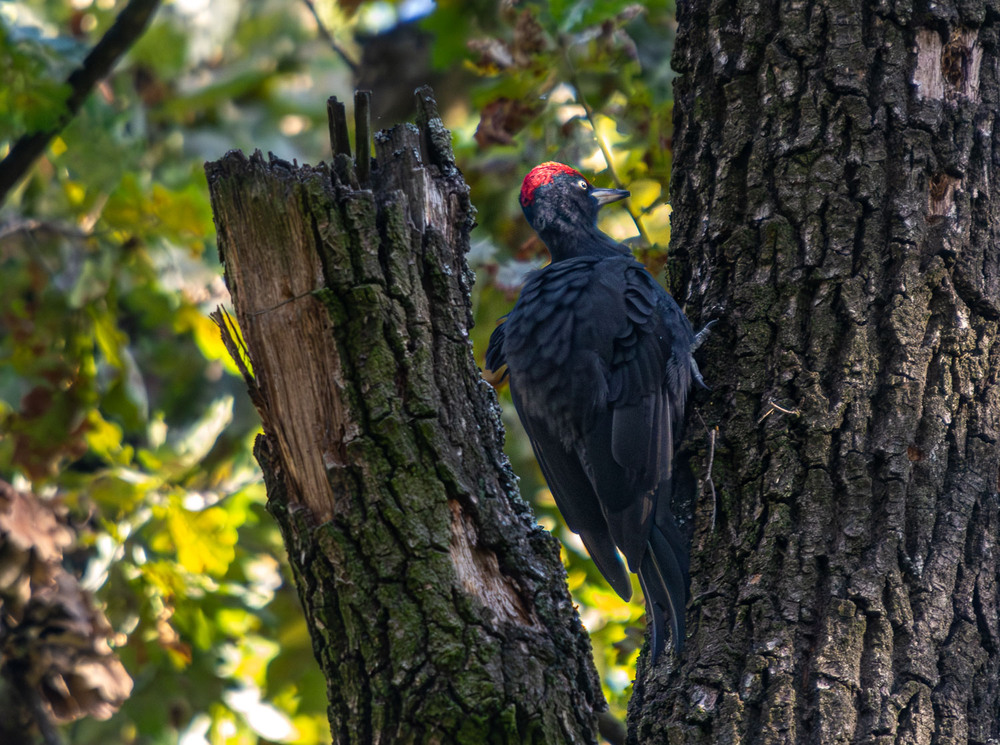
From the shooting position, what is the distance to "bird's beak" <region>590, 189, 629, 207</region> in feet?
11.6

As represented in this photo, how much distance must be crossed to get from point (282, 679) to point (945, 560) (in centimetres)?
349

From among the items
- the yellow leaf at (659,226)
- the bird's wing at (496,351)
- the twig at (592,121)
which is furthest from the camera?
the yellow leaf at (659,226)

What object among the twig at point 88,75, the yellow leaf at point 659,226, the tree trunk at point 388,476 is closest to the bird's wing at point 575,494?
the tree trunk at point 388,476

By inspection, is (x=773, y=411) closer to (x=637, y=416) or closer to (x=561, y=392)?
(x=637, y=416)

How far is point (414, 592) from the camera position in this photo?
1.79 metres

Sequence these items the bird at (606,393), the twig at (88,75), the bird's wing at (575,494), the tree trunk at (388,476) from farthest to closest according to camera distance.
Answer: the twig at (88,75), the bird's wing at (575,494), the bird at (606,393), the tree trunk at (388,476)

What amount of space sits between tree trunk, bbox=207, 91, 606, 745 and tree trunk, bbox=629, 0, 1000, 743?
43 cm

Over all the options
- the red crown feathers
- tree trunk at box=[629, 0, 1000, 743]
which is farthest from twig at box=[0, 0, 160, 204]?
tree trunk at box=[629, 0, 1000, 743]

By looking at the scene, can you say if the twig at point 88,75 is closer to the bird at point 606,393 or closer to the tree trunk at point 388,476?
the bird at point 606,393

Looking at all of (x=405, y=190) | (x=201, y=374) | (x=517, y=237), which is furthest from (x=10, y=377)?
(x=405, y=190)

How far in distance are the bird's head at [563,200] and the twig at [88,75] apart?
1.71 metres

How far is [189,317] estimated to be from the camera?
196 inches

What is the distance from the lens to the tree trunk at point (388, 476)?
1.76 meters

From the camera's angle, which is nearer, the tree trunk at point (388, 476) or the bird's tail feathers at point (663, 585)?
the tree trunk at point (388, 476)
